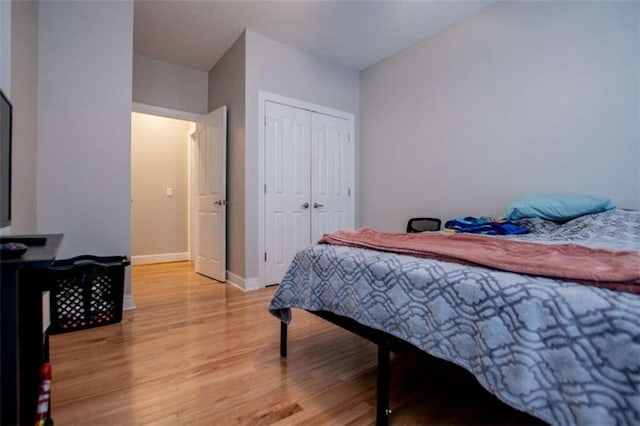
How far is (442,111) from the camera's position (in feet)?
10.3

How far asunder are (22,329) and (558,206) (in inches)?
113

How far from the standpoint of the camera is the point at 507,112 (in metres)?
2.66

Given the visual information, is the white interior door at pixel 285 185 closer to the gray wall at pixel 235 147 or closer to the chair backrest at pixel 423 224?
the gray wall at pixel 235 147

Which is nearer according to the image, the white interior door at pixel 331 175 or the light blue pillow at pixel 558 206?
the light blue pillow at pixel 558 206

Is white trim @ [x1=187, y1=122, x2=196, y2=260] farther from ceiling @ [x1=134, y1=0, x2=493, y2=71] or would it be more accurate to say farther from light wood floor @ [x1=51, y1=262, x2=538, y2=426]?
light wood floor @ [x1=51, y1=262, x2=538, y2=426]

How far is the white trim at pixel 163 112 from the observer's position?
3.49 metres

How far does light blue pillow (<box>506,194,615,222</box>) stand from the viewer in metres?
1.99

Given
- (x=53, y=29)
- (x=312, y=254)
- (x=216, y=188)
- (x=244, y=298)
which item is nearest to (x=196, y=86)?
(x=216, y=188)

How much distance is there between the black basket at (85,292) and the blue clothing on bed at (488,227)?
258 cm

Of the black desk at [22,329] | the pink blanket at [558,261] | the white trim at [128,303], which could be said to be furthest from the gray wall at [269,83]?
the black desk at [22,329]

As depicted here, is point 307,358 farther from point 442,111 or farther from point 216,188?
point 442,111

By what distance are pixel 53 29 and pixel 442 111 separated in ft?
11.0

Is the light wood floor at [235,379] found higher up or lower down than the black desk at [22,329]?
lower down

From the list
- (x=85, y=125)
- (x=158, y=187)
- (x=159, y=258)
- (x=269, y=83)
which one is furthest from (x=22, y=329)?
(x=158, y=187)
